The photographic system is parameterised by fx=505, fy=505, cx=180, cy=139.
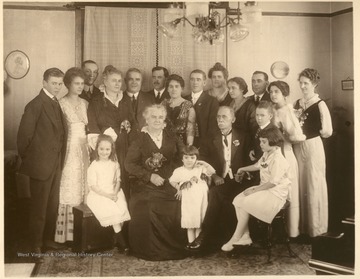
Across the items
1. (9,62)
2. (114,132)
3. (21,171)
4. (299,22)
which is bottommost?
(21,171)

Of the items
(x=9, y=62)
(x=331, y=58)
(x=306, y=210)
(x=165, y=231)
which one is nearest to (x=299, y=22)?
(x=331, y=58)

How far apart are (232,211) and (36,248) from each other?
4.38 ft

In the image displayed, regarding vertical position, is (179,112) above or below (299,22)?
below

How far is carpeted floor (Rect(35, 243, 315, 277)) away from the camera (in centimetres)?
331

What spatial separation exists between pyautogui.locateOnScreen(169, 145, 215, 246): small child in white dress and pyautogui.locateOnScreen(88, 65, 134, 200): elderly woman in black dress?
1.20ft

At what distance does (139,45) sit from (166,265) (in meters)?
1.48

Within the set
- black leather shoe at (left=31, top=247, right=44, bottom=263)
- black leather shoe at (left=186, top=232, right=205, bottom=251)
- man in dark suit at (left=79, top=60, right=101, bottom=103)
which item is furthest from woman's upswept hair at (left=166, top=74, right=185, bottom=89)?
black leather shoe at (left=31, top=247, right=44, bottom=263)

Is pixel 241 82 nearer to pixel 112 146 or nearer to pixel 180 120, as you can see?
pixel 180 120

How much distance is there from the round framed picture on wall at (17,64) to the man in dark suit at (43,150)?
0.46 ft

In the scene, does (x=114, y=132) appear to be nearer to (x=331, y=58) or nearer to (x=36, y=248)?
(x=36, y=248)

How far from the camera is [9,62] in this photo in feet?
10.8

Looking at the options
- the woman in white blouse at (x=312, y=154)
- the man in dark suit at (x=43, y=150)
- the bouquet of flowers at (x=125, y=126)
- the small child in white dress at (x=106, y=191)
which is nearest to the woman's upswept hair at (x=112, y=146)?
the small child in white dress at (x=106, y=191)

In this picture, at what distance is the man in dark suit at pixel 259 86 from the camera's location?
3.44 meters

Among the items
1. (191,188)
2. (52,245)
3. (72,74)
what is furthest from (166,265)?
(72,74)
